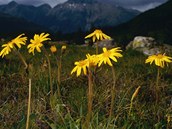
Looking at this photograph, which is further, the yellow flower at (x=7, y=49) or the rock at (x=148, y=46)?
the rock at (x=148, y=46)

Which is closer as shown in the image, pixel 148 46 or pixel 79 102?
pixel 79 102

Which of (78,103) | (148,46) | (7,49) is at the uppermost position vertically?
(7,49)

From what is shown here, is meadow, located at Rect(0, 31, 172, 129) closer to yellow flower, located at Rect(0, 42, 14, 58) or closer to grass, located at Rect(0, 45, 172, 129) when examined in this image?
grass, located at Rect(0, 45, 172, 129)

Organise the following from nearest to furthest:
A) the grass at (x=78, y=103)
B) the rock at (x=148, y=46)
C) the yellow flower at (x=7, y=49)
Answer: the yellow flower at (x=7, y=49), the grass at (x=78, y=103), the rock at (x=148, y=46)

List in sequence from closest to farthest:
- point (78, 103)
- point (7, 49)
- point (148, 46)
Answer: point (7, 49)
point (78, 103)
point (148, 46)

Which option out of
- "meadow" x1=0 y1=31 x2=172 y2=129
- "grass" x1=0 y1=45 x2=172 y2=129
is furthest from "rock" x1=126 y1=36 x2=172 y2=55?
"grass" x1=0 y1=45 x2=172 y2=129

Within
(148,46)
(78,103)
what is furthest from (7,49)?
(148,46)

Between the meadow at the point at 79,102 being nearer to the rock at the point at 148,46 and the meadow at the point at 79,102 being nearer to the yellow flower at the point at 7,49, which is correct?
the yellow flower at the point at 7,49

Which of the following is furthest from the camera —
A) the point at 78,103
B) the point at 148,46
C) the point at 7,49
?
the point at 148,46

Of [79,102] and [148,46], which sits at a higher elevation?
[148,46]

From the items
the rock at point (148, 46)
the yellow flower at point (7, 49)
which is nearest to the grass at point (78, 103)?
the yellow flower at point (7, 49)

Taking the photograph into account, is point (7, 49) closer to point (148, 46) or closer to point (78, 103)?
point (78, 103)

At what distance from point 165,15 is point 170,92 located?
586 ft

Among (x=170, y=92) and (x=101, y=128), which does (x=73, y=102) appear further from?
(x=170, y=92)
